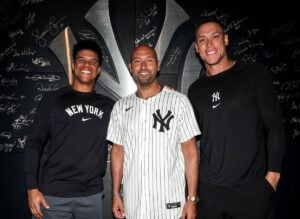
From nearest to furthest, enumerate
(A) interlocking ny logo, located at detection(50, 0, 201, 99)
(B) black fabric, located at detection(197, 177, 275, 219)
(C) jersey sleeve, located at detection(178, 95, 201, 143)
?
(B) black fabric, located at detection(197, 177, 275, 219), (C) jersey sleeve, located at detection(178, 95, 201, 143), (A) interlocking ny logo, located at detection(50, 0, 201, 99)

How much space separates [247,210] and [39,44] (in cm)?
267

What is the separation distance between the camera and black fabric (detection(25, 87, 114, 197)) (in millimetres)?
2227

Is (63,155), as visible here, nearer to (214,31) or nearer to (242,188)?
(242,188)

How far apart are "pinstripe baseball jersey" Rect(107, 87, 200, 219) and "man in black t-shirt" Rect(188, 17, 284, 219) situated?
180mm

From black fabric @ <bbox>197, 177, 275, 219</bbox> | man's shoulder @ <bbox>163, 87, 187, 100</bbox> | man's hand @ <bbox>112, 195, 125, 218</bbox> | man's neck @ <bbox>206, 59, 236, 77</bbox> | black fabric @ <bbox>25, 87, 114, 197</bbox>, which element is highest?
man's neck @ <bbox>206, 59, 236, 77</bbox>

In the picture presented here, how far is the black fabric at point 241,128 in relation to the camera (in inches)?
78.0

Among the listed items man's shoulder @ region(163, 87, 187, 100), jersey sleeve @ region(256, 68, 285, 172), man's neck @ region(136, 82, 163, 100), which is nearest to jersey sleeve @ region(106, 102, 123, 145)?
man's neck @ region(136, 82, 163, 100)

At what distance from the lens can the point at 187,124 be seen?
2.09 m

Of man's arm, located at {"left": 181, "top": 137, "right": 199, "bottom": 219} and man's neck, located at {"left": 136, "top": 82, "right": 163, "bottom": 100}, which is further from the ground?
man's neck, located at {"left": 136, "top": 82, "right": 163, "bottom": 100}

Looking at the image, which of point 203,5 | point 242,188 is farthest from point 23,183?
point 203,5

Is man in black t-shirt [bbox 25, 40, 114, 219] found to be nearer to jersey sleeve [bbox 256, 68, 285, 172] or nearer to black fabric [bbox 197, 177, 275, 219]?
black fabric [bbox 197, 177, 275, 219]

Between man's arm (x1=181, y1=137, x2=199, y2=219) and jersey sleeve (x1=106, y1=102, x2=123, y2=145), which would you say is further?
jersey sleeve (x1=106, y1=102, x2=123, y2=145)

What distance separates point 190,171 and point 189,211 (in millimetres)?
296

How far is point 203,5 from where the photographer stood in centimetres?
298
